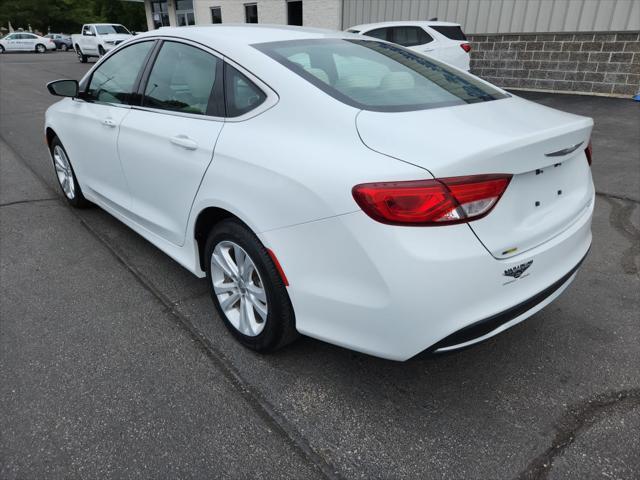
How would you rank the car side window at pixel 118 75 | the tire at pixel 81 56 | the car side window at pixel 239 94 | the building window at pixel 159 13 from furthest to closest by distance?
the building window at pixel 159 13 → the tire at pixel 81 56 → the car side window at pixel 118 75 → the car side window at pixel 239 94

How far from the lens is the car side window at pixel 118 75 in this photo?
3.25 m

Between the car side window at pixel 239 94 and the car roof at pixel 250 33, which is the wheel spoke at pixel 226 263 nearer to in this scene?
the car side window at pixel 239 94

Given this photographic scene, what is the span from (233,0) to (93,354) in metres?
21.3

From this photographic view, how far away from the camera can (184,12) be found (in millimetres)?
26875

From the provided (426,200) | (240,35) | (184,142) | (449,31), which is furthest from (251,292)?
(449,31)

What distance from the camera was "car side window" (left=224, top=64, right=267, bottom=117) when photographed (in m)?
Answer: 2.31

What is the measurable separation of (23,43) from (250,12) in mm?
23868

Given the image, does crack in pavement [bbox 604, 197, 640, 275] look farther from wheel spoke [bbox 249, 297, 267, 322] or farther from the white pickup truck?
the white pickup truck

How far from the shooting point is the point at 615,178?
18.2 feet

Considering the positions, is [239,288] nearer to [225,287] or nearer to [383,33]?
[225,287]

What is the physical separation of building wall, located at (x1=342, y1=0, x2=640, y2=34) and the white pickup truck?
13.9 meters

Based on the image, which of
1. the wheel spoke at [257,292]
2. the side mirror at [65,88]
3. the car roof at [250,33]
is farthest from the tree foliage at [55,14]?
the wheel spoke at [257,292]

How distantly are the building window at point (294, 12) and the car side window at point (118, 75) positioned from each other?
638 inches

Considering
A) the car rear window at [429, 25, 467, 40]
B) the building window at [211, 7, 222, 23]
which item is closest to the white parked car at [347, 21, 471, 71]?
the car rear window at [429, 25, 467, 40]
